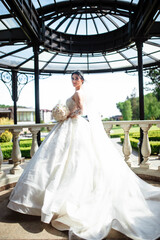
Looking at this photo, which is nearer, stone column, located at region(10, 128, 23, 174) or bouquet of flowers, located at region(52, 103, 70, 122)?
bouquet of flowers, located at region(52, 103, 70, 122)

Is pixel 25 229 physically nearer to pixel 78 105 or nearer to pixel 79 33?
pixel 78 105

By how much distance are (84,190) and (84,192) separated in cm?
2

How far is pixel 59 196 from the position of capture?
215cm

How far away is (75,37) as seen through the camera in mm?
7246

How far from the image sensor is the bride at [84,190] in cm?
196

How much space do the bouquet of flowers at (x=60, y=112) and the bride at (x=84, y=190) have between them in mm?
109

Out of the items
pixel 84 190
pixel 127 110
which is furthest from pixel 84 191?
pixel 127 110

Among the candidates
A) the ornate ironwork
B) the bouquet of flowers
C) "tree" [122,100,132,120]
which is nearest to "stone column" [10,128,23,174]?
the bouquet of flowers

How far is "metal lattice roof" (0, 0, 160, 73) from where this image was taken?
478cm

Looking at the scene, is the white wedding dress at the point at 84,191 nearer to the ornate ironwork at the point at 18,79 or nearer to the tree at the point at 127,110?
the ornate ironwork at the point at 18,79

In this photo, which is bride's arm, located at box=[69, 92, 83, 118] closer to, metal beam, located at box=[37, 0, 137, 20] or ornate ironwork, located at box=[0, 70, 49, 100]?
metal beam, located at box=[37, 0, 137, 20]

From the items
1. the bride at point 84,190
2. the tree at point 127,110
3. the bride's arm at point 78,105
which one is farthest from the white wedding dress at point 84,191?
the tree at point 127,110

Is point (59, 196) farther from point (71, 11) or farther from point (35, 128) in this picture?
point (71, 11)

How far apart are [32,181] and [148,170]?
A: 2.62m
